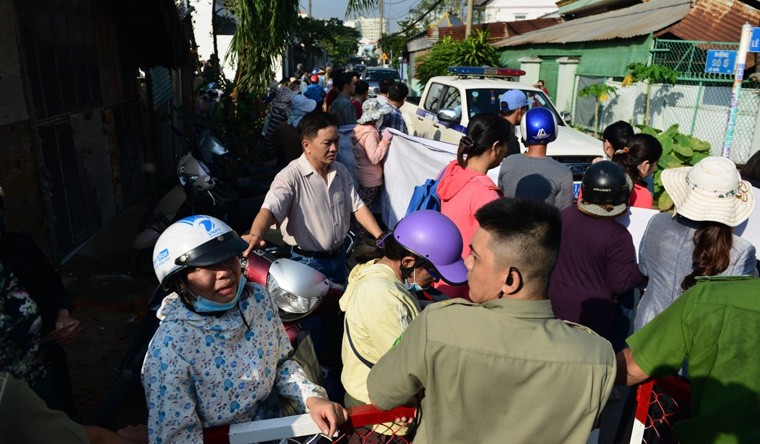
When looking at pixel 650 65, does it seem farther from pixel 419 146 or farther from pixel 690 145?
pixel 419 146

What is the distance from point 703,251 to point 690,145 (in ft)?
22.3

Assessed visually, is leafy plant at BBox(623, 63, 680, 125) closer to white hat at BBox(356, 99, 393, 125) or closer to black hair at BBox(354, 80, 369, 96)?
black hair at BBox(354, 80, 369, 96)

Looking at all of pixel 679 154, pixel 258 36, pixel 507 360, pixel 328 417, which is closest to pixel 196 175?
pixel 258 36

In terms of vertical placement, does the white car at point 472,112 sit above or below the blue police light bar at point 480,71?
below

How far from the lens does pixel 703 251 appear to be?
8.65ft

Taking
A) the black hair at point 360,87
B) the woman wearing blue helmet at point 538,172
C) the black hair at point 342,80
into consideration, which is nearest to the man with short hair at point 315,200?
the woman wearing blue helmet at point 538,172

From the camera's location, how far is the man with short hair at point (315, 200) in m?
3.86

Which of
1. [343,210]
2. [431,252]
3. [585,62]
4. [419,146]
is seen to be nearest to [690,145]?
[419,146]

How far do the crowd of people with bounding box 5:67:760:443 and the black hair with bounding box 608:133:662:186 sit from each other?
0.77 m

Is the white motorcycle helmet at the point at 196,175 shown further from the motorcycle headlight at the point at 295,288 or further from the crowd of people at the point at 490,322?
the motorcycle headlight at the point at 295,288

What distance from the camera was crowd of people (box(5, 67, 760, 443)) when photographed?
163cm

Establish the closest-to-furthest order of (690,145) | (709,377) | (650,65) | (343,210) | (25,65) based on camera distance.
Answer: (709,377) < (343,210) < (25,65) < (690,145) < (650,65)

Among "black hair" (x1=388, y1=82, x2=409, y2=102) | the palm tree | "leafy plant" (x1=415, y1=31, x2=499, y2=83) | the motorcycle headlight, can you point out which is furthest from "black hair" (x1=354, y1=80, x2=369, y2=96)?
"leafy plant" (x1=415, y1=31, x2=499, y2=83)

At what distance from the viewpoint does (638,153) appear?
13.7 ft
